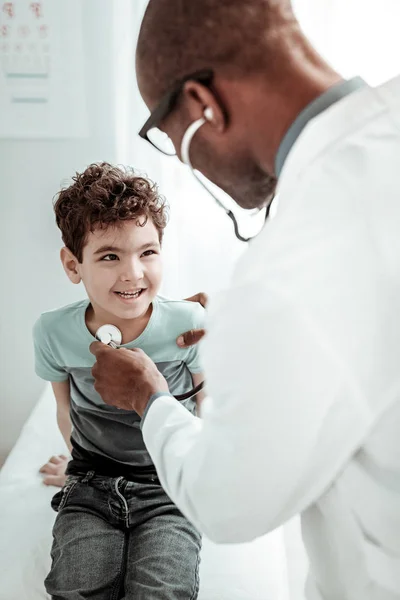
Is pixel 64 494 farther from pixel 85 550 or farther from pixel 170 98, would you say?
pixel 170 98

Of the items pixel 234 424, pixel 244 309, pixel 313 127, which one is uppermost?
pixel 313 127

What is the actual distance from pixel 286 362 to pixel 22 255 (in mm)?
1595

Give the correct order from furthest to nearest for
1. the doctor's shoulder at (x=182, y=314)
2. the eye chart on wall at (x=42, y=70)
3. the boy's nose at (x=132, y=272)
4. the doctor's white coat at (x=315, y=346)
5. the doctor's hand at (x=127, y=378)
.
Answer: the eye chart on wall at (x=42, y=70), the doctor's shoulder at (x=182, y=314), the boy's nose at (x=132, y=272), the doctor's hand at (x=127, y=378), the doctor's white coat at (x=315, y=346)

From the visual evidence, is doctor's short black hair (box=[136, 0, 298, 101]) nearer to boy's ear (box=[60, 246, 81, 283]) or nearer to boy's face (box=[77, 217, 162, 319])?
boy's face (box=[77, 217, 162, 319])

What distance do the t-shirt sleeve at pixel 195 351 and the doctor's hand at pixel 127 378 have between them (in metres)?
0.33

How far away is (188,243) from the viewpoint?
6.75 ft

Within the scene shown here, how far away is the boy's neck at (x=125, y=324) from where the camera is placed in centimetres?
153

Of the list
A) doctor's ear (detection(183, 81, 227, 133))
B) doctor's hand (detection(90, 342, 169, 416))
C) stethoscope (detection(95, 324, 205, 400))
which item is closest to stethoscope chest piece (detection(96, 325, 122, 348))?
stethoscope (detection(95, 324, 205, 400))

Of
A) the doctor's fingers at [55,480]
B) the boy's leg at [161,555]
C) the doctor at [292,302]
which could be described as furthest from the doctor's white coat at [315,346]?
the doctor's fingers at [55,480]

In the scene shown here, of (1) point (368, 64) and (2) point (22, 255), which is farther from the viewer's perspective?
(2) point (22, 255)

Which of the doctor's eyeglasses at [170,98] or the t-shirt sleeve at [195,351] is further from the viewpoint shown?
the t-shirt sleeve at [195,351]

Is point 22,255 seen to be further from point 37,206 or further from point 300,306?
point 300,306

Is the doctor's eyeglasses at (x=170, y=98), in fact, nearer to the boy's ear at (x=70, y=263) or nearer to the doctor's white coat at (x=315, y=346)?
the doctor's white coat at (x=315, y=346)

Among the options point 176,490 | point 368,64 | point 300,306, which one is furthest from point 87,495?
point 368,64
